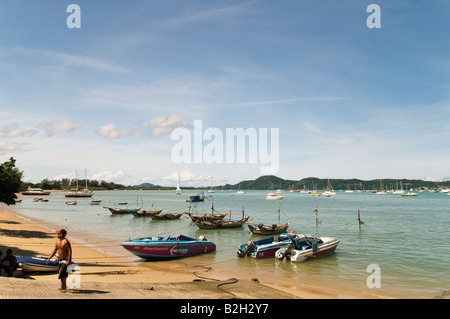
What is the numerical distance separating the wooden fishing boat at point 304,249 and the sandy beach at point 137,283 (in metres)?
5.28

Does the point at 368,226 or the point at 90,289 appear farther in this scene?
the point at 368,226

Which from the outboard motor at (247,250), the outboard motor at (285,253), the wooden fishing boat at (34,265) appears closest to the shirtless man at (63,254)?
the wooden fishing boat at (34,265)

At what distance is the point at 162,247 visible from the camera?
22.6 m

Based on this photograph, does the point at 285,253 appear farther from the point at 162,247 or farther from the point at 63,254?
the point at 63,254

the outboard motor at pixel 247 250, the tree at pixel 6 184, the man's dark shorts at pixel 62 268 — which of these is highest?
the tree at pixel 6 184

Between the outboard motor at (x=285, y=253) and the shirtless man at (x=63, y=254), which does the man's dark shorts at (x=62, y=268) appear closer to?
the shirtless man at (x=63, y=254)

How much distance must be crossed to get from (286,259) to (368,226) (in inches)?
1136

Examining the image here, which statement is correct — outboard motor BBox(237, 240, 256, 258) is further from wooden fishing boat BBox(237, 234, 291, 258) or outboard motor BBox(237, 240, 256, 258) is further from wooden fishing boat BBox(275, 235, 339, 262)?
wooden fishing boat BBox(275, 235, 339, 262)

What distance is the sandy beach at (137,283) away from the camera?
1076cm

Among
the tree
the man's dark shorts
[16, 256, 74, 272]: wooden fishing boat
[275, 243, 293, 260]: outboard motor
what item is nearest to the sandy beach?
[16, 256, 74, 272]: wooden fishing boat

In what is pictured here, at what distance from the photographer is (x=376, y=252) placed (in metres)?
27.3

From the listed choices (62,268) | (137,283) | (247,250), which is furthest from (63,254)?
(247,250)
